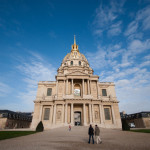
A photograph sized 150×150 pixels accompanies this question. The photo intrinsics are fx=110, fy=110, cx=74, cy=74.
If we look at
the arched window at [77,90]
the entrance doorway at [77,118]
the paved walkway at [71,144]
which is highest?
the arched window at [77,90]

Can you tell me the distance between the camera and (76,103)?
104 feet

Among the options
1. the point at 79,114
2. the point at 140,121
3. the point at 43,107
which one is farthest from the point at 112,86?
the point at 43,107

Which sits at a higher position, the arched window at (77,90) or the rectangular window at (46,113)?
the arched window at (77,90)

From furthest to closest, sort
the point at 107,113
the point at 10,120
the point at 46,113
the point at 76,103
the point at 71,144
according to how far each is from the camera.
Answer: the point at 10,120 < the point at 107,113 < the point at 46,113 < the point at 76,103 < the point at 71,144

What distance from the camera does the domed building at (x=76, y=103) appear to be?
30.5 metres

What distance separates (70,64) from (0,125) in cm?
3247

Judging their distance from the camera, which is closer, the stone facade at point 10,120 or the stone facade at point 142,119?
the stone facade at point 10,120

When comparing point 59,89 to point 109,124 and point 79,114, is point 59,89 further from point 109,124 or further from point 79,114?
point 109,124

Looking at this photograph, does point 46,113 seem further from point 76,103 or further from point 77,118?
point 77,118

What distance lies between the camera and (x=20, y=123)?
148 feet

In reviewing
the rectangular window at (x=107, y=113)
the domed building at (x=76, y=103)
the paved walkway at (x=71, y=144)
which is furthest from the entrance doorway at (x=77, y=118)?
the paved walkway at (x=71, y=144)

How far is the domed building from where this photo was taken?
30519mm

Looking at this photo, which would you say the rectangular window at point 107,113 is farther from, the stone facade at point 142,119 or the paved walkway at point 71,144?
the paved walkway at point 71,144

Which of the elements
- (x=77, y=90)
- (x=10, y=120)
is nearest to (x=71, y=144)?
(x=77, y=90)
